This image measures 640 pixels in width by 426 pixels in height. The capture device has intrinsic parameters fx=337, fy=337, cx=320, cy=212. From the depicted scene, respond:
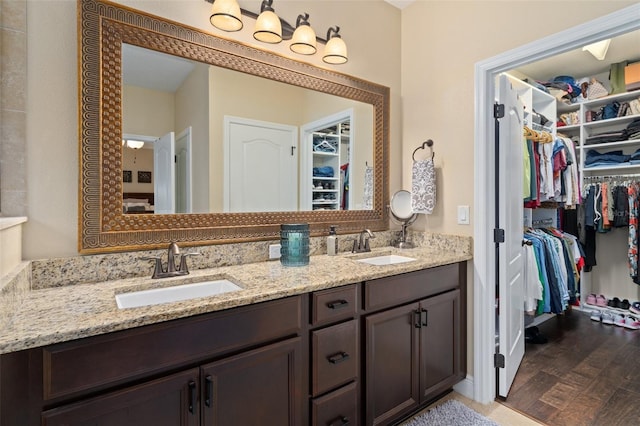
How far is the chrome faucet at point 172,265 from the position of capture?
5.14ft

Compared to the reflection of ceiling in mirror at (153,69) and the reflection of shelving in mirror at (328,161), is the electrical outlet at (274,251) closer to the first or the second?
the reflection of shelving in mirror at (328,161)

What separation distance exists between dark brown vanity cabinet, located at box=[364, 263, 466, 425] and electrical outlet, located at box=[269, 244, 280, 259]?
60cm

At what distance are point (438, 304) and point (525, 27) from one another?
1.69 metres

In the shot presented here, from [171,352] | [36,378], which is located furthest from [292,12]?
[36,378]

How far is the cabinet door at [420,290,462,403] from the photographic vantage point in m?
1.96

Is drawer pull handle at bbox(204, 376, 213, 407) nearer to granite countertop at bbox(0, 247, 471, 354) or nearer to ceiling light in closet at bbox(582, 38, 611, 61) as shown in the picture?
granite countertop at bbox(0, 247, 471, 354)

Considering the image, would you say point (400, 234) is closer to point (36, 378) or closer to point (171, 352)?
point (171, 352)

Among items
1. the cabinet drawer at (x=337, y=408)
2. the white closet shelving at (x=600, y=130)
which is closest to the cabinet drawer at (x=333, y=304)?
the cabinet drawer at (x=337, y=408)

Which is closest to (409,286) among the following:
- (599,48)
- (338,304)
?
(338,304)

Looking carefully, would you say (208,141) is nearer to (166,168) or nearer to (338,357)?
(166,168)

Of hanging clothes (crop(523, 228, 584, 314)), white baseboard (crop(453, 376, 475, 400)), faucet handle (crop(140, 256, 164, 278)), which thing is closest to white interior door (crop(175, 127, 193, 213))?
faucet handle (crop(140, 256, 164, 278))

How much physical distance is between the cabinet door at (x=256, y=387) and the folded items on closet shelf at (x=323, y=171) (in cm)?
117

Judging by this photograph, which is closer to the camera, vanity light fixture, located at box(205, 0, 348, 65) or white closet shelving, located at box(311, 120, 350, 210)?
vanity light fixture, located at box(205, 0, 348, 65)

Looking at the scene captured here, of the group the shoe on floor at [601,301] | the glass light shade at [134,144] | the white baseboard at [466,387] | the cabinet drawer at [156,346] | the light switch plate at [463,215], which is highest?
the glass light shade at [134,144]
